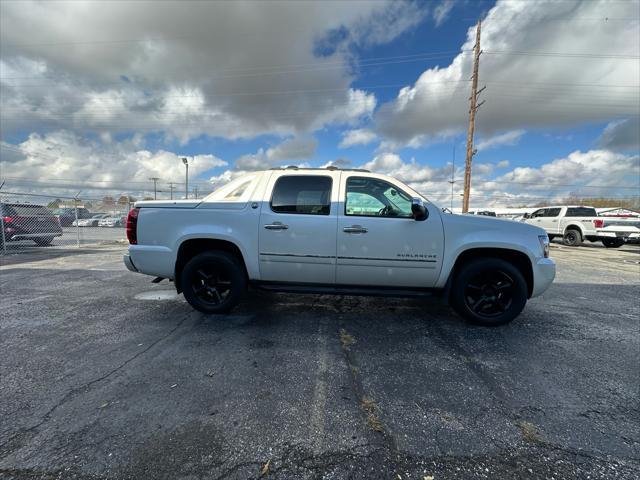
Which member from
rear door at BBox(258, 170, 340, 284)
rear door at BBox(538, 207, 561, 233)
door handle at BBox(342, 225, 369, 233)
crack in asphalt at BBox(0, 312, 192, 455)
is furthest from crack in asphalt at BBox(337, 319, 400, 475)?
rear door at BBox(538, 207, 561, 233)

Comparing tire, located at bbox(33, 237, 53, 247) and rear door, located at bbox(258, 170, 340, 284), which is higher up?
rear door, located at bbox(258, 170, 340, 284)

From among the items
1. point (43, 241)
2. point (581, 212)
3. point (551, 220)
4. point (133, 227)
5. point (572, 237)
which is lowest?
point (43, 241)

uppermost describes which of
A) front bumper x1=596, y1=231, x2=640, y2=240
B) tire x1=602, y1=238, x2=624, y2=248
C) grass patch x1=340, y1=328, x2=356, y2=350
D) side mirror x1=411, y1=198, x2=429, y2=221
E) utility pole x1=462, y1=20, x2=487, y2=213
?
utility pole x1=462, y1=20, x2=487, y2=213

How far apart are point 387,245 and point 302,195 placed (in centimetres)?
125

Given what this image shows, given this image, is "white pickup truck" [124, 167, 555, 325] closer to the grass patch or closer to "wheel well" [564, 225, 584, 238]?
the grass patch

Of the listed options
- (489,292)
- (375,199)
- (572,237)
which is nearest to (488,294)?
(489,292)

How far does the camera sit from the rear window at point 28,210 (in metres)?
9.30

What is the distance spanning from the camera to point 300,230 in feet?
11.8

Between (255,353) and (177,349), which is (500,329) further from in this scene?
(177,349)

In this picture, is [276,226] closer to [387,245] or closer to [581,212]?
[387,245]

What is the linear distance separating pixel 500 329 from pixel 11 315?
21.1 ft

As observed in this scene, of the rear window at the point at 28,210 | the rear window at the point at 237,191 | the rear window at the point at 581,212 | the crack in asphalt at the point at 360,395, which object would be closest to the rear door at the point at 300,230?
the rear window at the point at 237,191

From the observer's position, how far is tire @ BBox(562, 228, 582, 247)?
48.5 feet

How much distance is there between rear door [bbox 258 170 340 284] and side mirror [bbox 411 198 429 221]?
936 mm
